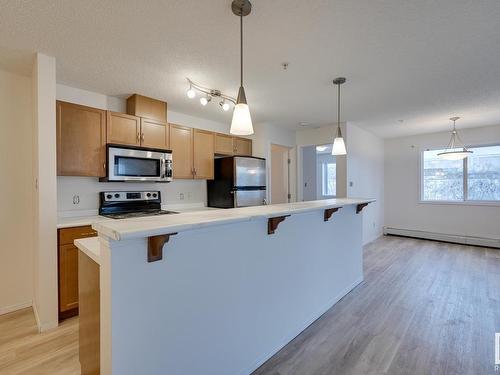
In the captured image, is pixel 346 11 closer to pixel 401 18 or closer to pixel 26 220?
pixel 401 18

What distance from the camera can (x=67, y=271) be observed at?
94.8 inches

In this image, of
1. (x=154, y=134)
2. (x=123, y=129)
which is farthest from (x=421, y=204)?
(x=123, y=129)

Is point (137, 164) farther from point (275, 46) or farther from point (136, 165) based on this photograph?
point (275, 46)

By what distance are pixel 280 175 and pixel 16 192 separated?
4107 mm

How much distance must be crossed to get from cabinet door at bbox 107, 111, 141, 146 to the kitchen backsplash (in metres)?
0.60

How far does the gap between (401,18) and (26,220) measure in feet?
12.8

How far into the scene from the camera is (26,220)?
272 cm

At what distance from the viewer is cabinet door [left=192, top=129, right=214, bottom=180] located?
3809 mm

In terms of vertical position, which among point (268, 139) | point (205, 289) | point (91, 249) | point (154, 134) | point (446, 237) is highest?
point (268, 139)

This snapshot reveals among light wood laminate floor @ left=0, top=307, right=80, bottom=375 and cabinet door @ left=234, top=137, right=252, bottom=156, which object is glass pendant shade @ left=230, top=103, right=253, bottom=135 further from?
cabinet door @ left=234, top=137, right=252, bottom=156

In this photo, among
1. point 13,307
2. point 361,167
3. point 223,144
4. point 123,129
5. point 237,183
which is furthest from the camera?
point 361,167

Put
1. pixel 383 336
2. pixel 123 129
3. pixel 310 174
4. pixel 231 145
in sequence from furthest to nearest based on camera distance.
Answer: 1. pixel 310 174
2. pixel 231 145
3. pixel 123 129
4. pixel 383 336

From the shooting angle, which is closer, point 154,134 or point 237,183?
point 154,134

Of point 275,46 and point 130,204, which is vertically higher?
point 275,46
